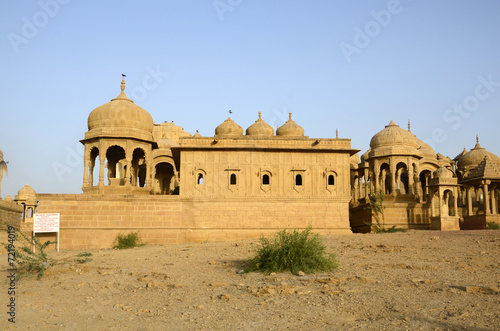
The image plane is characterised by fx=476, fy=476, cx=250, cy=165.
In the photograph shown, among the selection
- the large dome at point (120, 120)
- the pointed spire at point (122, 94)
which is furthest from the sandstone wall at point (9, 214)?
the pointed spire at point (122, 94)

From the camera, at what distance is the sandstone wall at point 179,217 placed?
21812mm

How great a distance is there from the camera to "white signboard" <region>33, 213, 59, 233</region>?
66.2 feet

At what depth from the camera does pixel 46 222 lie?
20.3 m

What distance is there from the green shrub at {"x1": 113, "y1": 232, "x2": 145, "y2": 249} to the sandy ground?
687cm

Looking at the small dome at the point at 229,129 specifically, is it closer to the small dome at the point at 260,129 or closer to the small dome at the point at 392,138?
the small dome at the point at 260,129

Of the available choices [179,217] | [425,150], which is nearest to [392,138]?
[425,150]

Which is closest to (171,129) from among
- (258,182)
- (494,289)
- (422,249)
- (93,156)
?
(93,156)

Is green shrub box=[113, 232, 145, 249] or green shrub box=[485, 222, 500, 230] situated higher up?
green shrub box=[485, 222, 500, 230]

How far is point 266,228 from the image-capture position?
909 inches

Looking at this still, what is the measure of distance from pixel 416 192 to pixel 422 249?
15.6 meters

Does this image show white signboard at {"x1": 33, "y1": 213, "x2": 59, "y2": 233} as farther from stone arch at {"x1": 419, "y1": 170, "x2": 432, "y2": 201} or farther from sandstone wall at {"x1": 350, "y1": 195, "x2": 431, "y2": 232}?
stone arch at {"x1": 419, "y1": 170, "x2": 432, "y2": 201}

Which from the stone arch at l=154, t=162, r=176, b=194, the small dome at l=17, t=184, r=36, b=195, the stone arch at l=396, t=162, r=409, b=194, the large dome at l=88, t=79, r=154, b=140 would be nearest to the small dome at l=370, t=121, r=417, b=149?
the stone arch at l=396, t=162, r=409, b=194

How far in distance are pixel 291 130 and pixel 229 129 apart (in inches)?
155

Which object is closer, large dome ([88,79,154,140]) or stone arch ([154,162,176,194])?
large dome ([88,79,154,140])
